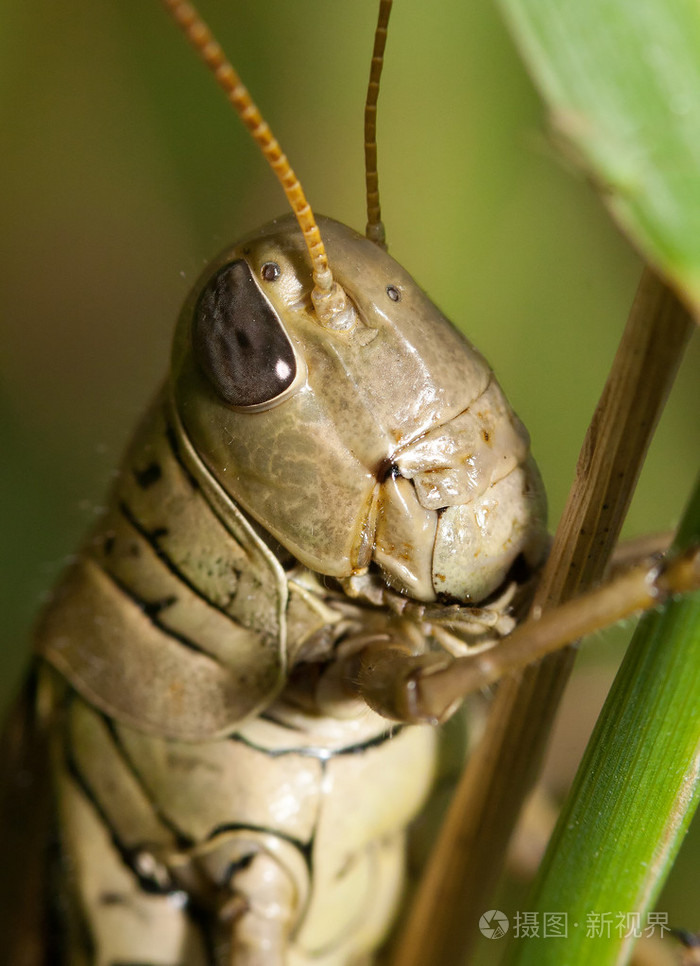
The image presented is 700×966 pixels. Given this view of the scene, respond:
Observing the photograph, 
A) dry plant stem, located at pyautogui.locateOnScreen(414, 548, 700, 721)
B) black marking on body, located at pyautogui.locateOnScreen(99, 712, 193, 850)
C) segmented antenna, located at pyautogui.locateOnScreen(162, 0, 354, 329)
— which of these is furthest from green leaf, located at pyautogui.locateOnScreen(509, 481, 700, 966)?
black marking on body, located at pyautogui.locateOnScreen(99, 712, 193, 850)

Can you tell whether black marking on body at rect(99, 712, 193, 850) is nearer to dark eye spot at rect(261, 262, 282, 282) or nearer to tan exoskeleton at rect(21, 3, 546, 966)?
tan exoskeleton at rect(21, 3, 546, 966)

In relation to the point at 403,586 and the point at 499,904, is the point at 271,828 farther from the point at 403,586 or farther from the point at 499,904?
the point at 403,586

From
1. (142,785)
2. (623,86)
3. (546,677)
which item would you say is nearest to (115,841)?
(142,785)

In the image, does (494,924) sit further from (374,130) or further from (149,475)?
(374,130)

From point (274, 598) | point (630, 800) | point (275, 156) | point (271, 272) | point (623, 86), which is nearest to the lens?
point (623, 86)

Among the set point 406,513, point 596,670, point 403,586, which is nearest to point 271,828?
point 403,586

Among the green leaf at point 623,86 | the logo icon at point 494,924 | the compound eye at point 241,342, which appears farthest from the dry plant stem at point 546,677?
the compound eye at point 241,342
